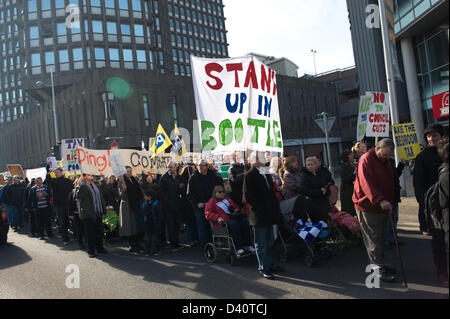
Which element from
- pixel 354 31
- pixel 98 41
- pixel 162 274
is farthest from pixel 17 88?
pixel 162 274

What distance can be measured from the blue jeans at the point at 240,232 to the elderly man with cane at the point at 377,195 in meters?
2.25

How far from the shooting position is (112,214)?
1034 cm

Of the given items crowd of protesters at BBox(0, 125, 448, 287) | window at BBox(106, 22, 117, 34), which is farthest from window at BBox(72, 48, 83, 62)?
crowd of protesters at BBox(0, 125, 448, 287)

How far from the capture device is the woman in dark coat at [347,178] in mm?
7582

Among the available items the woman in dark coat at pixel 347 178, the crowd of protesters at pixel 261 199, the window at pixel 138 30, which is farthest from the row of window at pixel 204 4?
the woman in dark coat at pixel 347 178

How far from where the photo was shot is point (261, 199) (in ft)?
18.6

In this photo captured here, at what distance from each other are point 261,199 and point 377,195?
1.61 metres

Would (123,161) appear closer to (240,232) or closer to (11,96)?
(240,232)

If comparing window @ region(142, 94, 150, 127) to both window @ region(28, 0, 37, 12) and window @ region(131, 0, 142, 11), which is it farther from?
window @ region(28, 0, 37, 12)

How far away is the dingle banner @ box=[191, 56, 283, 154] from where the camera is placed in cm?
604

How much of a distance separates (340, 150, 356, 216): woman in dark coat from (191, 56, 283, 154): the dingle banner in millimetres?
1936

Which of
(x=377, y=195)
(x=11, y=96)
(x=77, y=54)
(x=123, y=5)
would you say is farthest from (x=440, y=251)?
(x=11, y=96)

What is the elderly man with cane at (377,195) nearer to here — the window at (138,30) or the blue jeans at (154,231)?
the blue jeans at (154,231)
